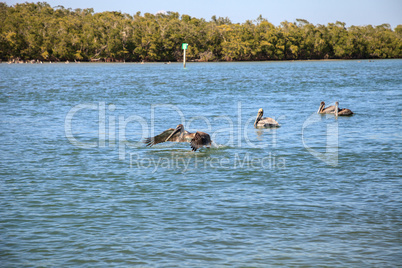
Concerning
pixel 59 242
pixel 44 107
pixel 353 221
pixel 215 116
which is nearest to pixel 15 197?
pixel 59 242

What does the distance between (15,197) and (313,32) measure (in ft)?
592

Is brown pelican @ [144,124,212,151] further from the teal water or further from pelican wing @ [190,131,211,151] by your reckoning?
the teal water

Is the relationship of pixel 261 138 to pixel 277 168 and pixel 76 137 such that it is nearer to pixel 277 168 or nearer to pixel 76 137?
pixel 277 168

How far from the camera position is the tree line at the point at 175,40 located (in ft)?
524

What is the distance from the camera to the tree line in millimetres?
159750

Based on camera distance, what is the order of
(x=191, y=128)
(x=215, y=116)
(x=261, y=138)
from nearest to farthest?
1. (x=261, y=138)
2. (x=191, y=128)
3. (x=215, y=116)

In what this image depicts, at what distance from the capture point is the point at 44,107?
3291cm

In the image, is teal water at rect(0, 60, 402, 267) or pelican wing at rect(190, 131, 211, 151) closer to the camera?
teal water at rect(0, 60, 402, 267)

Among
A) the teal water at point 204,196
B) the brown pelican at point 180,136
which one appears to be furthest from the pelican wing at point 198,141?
the teal water at point 204,196

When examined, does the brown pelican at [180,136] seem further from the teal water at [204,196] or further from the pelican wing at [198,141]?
the teal water at [204,196]

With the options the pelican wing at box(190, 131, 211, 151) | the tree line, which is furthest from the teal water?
the tree line

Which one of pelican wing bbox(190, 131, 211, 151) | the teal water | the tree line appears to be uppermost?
the tree line

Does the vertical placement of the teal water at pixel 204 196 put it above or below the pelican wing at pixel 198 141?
below

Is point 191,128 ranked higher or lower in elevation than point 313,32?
lower
